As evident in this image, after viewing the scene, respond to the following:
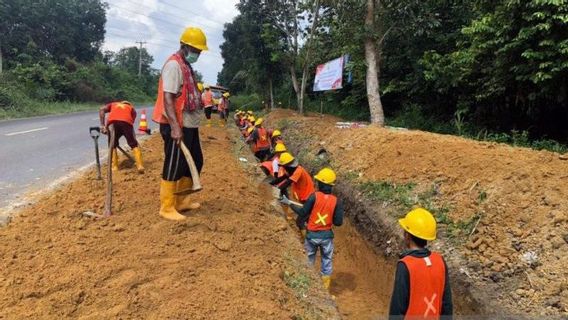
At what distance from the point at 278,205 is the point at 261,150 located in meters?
3.93

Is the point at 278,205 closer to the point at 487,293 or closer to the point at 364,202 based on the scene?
the point at 364,202

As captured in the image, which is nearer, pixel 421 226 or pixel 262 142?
pixel 421 226

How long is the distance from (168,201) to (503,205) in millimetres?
4262

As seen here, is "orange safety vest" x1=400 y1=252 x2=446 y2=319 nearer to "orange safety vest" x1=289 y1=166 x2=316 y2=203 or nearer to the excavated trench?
the excavated trench

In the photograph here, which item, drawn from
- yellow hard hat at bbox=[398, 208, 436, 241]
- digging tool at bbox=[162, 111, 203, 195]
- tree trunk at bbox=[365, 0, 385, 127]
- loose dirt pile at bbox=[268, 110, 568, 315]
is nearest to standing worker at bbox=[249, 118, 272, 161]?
loose dirt pile at bbox=[268, 110, 568, 315]

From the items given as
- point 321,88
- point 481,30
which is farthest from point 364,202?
point 321,88

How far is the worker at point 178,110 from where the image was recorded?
15.0ft

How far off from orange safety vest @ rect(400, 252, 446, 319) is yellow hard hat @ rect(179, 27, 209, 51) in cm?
293

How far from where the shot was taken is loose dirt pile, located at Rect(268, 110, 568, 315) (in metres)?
4.87

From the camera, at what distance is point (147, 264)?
3.93 m

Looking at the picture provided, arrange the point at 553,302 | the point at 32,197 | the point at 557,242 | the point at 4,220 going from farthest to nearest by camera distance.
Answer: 1. the point at 32,197
2. the point at 4,220
3. the point at 557,242
4. the point at 553,302

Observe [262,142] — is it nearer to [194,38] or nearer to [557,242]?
[194,38]

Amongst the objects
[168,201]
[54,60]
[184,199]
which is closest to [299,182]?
[184,199]

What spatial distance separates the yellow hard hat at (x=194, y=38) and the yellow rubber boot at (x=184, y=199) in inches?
56.7
